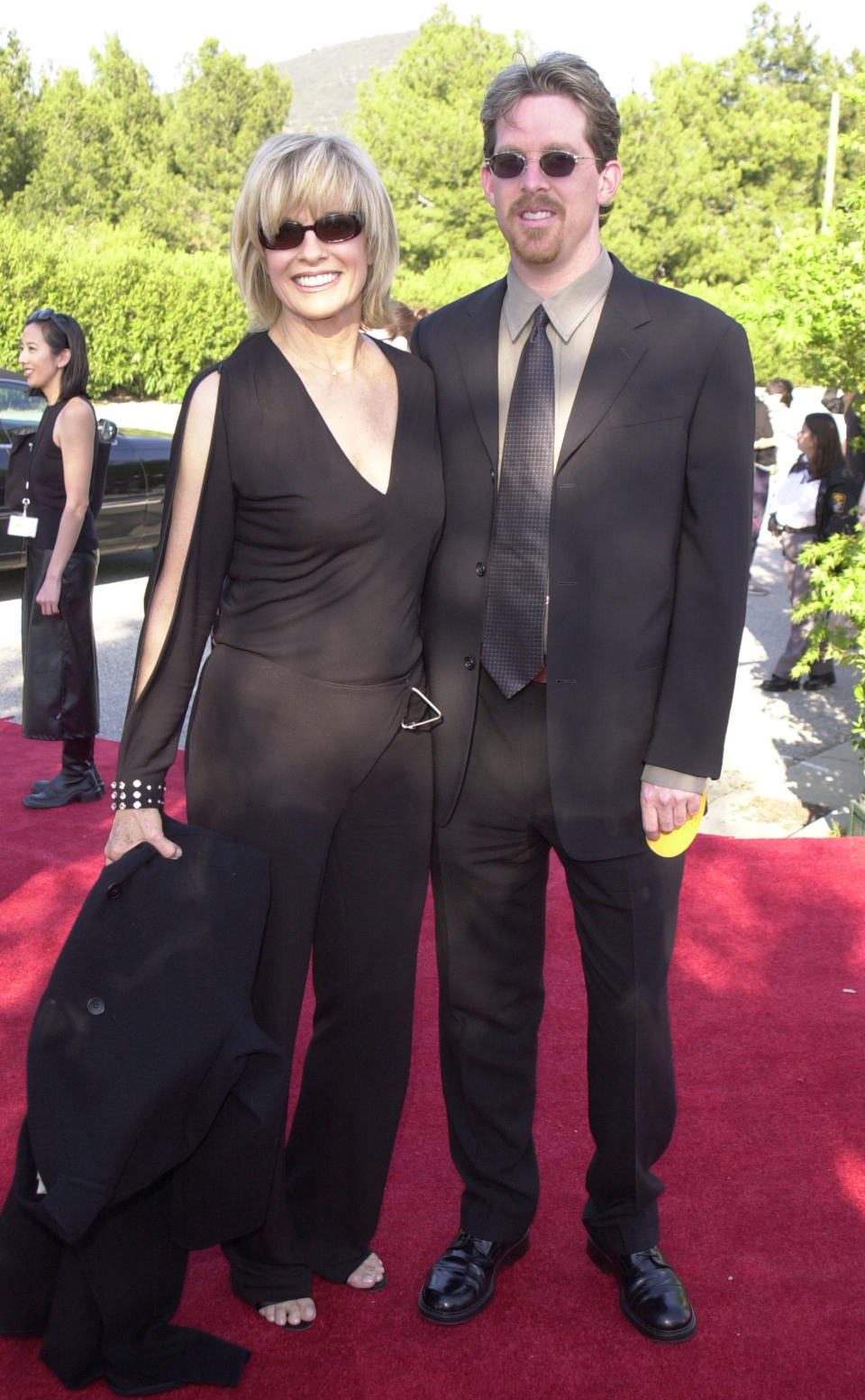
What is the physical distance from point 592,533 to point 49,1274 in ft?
5.25

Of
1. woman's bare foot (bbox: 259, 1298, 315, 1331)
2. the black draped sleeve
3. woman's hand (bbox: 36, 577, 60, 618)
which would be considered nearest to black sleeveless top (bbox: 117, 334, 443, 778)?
the black draped sleeve

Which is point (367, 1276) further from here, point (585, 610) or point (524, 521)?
point (524, 521)

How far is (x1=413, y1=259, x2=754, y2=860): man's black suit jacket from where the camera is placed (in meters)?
2.24

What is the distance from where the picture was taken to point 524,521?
2324 mm

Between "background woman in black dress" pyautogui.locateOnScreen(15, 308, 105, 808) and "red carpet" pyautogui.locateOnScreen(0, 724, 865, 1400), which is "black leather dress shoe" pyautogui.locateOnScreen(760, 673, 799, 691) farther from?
"background woman in black dress" pyautogui.locateOnScreen(15, 308, 105, 808)

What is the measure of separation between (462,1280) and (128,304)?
26673 mm

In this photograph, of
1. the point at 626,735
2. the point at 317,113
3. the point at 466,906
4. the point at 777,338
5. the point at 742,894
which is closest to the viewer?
the point at 626,735

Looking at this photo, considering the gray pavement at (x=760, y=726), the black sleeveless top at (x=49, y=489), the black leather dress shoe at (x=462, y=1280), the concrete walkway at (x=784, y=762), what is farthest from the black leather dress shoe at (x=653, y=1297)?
the black sleeveless top at (x=49, y=489)

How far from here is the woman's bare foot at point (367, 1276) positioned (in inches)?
101

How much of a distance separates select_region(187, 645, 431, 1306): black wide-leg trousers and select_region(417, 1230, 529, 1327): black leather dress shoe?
0.54 feet

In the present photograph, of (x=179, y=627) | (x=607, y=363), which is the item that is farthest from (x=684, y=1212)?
(x=607, y=363)

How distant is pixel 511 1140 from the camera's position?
2604 mm

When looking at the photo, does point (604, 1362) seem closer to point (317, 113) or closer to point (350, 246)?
point (350, 246)

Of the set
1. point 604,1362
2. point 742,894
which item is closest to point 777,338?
point 742,894
